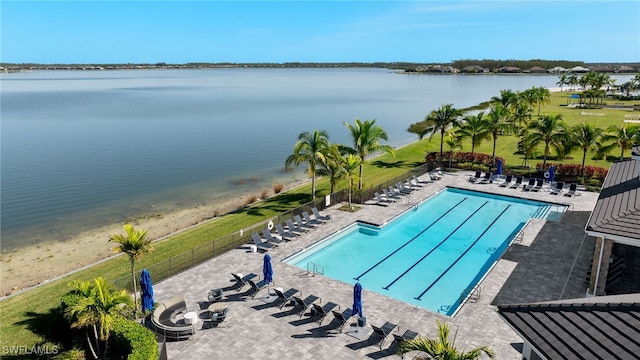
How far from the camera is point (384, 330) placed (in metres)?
13.2

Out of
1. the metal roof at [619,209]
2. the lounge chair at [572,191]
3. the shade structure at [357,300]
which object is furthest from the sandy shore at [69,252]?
the lounge chair at [572,191]

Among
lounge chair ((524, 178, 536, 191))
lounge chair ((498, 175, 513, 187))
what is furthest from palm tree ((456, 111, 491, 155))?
lounge chair ((524, 178, 536, 191))

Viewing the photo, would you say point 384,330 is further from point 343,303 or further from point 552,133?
point 552,133

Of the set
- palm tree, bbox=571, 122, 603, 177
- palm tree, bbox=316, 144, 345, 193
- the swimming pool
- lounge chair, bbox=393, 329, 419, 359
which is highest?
palm tree, bbox=571, 122, 603, 177

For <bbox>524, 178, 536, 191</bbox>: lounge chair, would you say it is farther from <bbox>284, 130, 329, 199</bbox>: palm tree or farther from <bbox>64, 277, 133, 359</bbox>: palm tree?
<bbox>64, 277, 133, 359</bbox>: palm tree

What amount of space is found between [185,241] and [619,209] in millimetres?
19574

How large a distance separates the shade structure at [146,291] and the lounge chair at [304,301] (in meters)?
4.95

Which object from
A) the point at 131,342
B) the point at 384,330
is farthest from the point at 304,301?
the point at 131,342

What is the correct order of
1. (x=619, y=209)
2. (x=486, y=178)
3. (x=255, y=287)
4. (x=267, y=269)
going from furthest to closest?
(x=486, y=178), (x=267, y=269), (x=255, y=287), (x=619, y=209)

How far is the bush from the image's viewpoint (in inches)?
462

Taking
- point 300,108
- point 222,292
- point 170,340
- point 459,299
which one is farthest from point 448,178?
point 300,108

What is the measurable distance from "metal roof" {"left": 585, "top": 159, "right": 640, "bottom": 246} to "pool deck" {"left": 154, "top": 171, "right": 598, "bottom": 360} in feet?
8.98

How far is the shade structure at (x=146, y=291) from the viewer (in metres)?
14.2

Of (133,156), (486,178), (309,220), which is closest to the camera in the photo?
(309,220)
